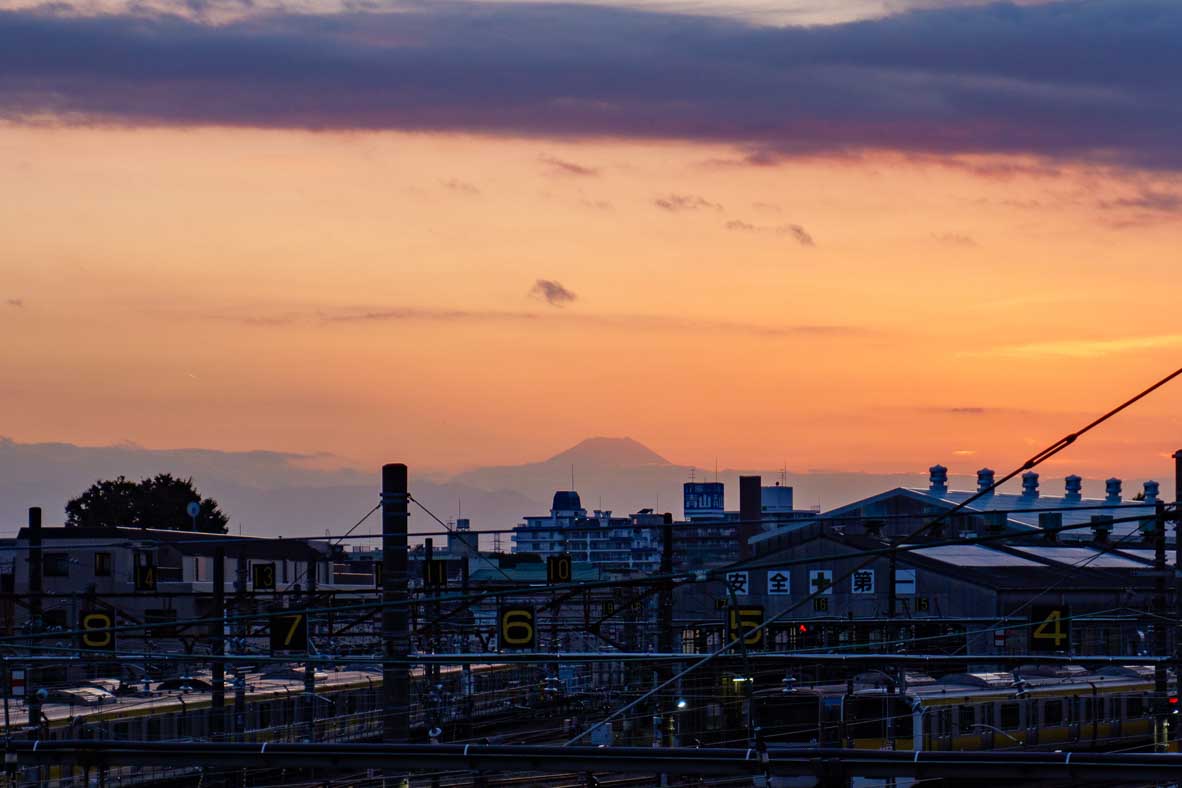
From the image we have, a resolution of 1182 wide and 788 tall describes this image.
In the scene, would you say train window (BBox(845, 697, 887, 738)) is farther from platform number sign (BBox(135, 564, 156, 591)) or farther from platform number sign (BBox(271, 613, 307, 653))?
platform number sign (BBox(135, 564, 156, 591))

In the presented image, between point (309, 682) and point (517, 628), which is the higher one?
point (517, 628)

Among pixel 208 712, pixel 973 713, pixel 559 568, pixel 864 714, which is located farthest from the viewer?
pixel 559 568

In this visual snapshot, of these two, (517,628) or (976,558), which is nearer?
(517,628)

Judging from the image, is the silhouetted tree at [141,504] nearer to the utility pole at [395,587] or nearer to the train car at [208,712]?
the train car at [208,712]

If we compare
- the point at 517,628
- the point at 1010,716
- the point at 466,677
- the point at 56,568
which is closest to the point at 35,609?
the point at 466,677

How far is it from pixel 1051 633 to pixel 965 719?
2651 millimetres

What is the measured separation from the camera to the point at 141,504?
9569 cm

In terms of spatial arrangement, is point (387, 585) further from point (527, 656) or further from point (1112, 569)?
point (1112, 569)

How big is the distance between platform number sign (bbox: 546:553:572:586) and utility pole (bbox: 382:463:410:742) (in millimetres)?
16999

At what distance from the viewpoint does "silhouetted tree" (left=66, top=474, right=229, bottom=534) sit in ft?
312

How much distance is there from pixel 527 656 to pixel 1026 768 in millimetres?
4212

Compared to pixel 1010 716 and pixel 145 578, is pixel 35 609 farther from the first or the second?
pixel 1010 716

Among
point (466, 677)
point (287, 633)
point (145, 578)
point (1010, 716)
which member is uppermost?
point (145, 578)

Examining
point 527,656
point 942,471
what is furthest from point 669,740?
point 942,471
